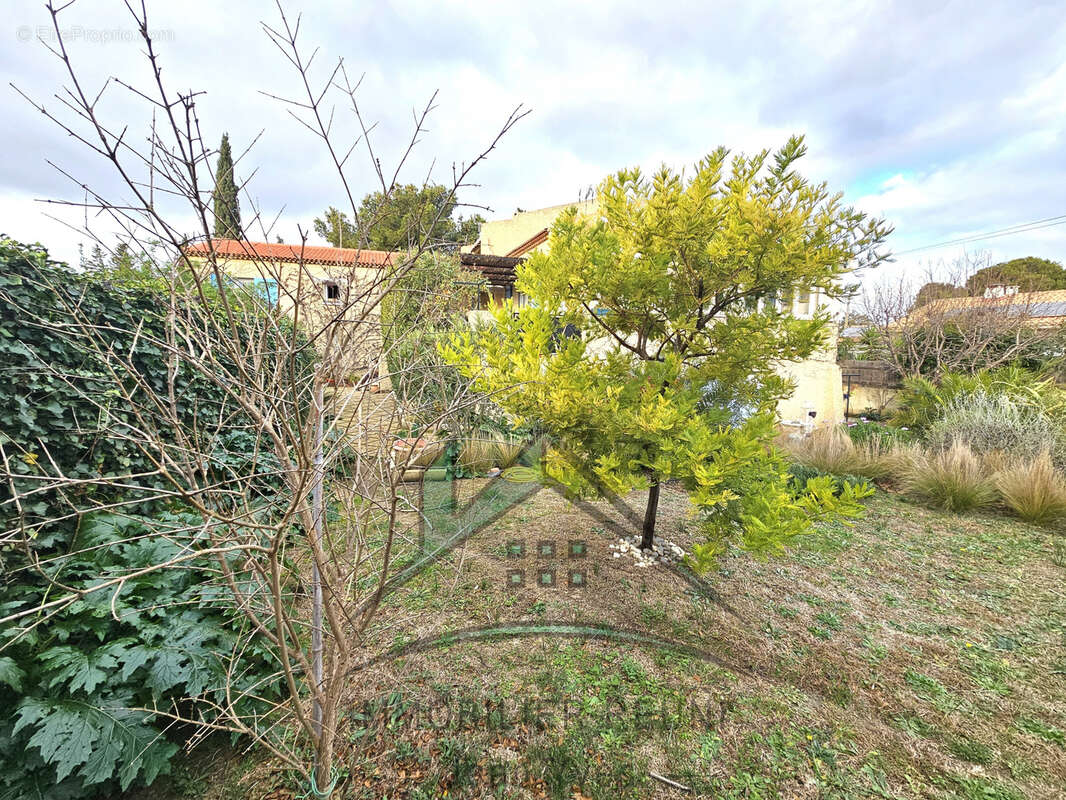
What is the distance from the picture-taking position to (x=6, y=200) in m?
1.30

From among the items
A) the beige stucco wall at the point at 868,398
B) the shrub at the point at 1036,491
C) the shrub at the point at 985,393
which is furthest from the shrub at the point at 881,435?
the beige stucco wall at the point at 868,398

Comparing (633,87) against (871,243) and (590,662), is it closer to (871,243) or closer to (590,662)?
(871,243)

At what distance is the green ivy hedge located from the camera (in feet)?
4.82

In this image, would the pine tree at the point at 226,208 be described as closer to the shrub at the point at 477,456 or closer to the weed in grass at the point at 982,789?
the weed in grass at the point at 982,789

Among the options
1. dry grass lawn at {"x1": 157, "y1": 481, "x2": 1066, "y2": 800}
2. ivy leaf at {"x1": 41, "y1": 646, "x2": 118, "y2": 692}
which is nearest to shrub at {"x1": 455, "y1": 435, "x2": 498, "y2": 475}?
dry grass lawn at {"x1": 157, "y1": 481, "x2": 1066, "y2": 800}

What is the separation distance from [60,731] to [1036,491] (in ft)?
25.3

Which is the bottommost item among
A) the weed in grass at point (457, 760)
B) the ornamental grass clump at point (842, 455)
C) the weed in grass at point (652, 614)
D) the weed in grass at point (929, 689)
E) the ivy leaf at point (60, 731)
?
the weed in grass at point (929, 689)

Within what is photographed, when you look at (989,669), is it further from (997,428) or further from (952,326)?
(952,326)

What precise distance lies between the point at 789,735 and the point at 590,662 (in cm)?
97

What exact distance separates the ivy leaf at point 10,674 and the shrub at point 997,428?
28.7ft

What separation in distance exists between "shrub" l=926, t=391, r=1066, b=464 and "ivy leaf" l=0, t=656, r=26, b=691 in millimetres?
8738

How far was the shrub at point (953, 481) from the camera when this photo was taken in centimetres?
477

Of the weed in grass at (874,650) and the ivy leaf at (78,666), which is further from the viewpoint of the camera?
the weed in grass at (874,650)

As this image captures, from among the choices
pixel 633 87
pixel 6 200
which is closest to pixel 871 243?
pixel 633 87
